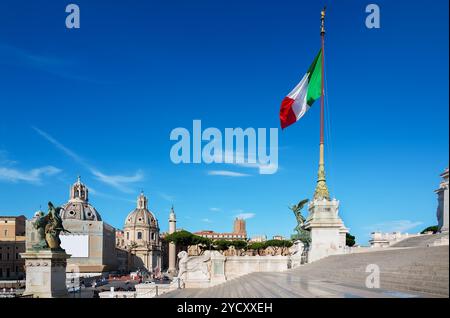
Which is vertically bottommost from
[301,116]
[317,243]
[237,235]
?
[237,235]

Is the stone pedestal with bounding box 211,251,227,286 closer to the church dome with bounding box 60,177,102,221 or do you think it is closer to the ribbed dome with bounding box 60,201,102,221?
the church dome with bounding box 60,177,102,221

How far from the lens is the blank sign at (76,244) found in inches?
3583

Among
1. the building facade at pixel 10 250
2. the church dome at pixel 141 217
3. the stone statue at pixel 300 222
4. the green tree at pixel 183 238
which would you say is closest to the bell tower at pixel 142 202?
the church dome at pixel 141 217

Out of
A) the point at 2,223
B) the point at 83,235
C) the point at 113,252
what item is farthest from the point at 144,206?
the point at 2,223

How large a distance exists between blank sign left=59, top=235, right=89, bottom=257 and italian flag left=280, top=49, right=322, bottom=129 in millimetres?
75516

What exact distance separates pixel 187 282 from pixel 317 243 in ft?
27.5

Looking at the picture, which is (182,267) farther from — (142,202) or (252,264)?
(142,202)

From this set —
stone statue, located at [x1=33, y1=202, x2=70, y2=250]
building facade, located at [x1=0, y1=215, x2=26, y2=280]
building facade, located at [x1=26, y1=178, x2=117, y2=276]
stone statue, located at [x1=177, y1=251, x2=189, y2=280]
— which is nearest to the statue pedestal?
stone statue, located at [x1=33, y1=202, x2=70, y2=250]

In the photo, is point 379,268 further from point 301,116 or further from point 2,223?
point 2,223

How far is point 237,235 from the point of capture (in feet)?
542

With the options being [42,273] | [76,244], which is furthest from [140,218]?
[42,273]

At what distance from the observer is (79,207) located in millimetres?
107438

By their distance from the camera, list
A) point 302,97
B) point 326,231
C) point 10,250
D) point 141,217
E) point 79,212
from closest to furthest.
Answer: point 326,231 < point 302,97 < point 10,250 < point 79,212 < point 141,217

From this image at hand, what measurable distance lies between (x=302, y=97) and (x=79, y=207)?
9166cm
